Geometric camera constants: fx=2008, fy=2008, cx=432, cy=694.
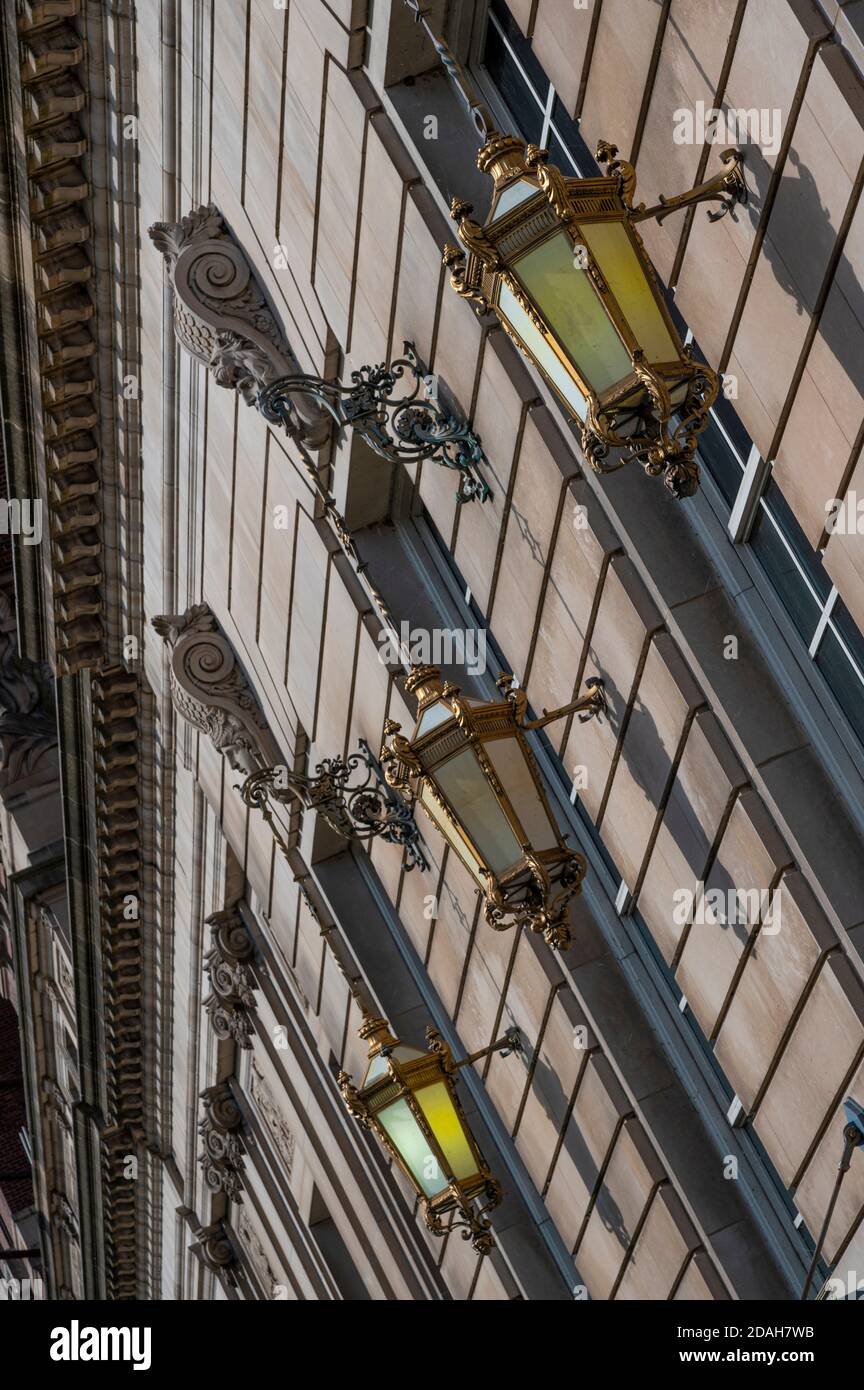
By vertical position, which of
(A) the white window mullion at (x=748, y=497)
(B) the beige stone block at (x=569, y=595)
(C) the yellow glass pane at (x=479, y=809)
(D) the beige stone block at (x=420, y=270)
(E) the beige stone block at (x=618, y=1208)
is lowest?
(E) the beige stone block at (x=618, y=1208)

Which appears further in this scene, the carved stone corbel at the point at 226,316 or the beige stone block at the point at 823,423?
the carved stone corbel at the point at 226,316

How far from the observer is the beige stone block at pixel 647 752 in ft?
45.4

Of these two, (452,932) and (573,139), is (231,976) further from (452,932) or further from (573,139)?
(573,139)

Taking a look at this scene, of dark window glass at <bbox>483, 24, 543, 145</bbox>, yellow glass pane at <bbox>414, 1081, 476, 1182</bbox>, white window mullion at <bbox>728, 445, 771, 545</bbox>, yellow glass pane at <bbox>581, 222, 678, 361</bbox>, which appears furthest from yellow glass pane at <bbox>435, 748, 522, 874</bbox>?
dark window glass at <bbox>483, 24, 543, 145</bbox>

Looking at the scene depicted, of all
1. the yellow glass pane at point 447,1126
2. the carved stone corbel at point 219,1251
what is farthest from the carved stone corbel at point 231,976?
the yellow glass pane at point 447,1126

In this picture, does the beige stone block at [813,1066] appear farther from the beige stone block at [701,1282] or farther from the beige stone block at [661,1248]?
the beige stone block at [661,1248]

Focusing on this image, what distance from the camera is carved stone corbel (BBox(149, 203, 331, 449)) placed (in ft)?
59.1

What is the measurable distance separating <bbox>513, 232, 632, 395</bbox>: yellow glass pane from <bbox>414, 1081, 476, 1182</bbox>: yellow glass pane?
6958 millimetres

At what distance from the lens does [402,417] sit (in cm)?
1541

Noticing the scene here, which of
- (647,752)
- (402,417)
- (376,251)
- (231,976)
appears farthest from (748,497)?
(231,976)

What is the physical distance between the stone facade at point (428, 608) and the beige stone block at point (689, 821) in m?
0.03

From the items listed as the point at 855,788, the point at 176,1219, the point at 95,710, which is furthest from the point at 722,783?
the point at 176,1219

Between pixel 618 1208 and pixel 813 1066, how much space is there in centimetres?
397

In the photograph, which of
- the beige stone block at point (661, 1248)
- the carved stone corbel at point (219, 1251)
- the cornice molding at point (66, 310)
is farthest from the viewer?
the carved stone corbel at point (219, 1251)
